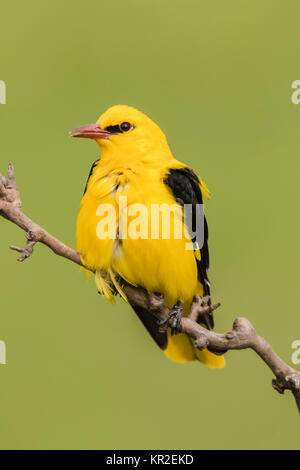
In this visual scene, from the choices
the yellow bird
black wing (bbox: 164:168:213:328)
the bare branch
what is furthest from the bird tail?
the bare branch

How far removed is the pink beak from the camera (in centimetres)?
231

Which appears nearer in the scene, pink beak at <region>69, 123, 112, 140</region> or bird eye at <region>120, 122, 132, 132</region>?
pink beak at <region>69, 123, 112, 140</region>

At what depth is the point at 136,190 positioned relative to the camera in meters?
2.31

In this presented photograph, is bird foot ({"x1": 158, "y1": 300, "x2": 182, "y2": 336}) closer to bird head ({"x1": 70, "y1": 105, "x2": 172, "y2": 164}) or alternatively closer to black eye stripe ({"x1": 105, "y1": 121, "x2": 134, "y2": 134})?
bird head ({"x1": 70, "y1": 105, "x2": 172, "y2": 164})

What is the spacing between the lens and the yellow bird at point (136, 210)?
2.31m

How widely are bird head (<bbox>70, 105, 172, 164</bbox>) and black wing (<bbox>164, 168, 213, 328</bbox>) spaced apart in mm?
123


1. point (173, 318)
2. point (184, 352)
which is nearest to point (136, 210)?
point (173, 318)

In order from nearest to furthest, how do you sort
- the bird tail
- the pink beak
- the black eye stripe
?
the pink beak < the black eye stripe < the bird tail

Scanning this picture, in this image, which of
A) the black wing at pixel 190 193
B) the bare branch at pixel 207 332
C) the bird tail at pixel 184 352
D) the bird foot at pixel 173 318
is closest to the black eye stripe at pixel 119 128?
the black wing at pixel 190 193

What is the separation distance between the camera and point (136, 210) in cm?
228

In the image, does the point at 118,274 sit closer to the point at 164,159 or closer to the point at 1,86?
the point at 164,159

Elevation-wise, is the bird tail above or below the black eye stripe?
below

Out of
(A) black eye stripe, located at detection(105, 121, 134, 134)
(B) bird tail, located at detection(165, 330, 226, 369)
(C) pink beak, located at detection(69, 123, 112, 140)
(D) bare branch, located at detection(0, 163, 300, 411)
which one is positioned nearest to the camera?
(D) bare branch, located at detection(0, 163, 300, 411)

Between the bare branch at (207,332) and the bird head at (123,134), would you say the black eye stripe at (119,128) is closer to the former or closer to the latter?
the bird head at (123,134)
